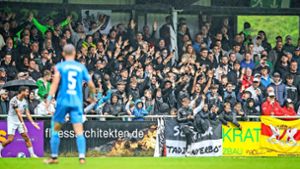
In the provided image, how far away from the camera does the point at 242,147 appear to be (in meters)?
29.4

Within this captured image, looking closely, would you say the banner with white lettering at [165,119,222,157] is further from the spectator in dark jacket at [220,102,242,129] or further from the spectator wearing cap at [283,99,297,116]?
the spectator wearing cap at [283,99,297,116]

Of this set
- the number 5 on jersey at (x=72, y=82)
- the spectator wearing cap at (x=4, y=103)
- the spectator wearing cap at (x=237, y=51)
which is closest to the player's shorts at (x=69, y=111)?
the number 5 on jersey at (x=72, y=82)

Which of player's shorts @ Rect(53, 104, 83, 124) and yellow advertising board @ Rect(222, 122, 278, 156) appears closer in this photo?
player's shorts @ Rect(53, 104, 83, 124)

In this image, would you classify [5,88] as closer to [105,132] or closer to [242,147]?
[105,132]

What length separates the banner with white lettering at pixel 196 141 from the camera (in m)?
28.8

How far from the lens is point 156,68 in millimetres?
30641

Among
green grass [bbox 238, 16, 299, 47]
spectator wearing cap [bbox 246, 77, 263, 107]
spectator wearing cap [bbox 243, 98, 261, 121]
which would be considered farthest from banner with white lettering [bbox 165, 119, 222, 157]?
green grass [bbox 238, 16, 299, 47]

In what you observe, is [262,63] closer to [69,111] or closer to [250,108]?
[250,108]

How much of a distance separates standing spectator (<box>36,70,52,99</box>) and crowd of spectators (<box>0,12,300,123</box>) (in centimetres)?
2

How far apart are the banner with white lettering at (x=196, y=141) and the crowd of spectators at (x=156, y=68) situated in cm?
43

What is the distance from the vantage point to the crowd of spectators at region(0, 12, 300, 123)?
28.6 m

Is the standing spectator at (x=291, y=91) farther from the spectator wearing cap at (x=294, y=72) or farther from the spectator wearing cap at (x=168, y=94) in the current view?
the spectator wearing cap at (x=168, y=94)

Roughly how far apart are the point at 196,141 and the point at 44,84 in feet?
16.2

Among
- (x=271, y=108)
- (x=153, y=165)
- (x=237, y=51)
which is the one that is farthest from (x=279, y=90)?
(x=153, y=165)
